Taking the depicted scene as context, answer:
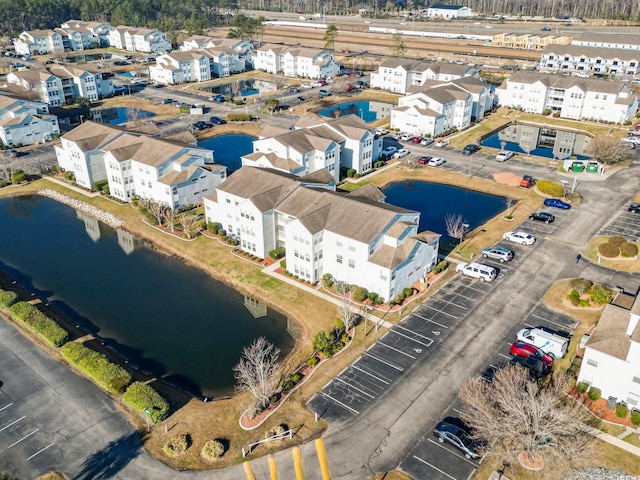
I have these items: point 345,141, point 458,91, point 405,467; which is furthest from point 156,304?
point 458,91

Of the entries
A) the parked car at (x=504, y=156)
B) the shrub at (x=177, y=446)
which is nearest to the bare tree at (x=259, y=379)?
the shrub at (x=177, y=446)

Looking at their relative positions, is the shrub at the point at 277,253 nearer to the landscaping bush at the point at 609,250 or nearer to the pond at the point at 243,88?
the landscaping bush at the point at 609,250

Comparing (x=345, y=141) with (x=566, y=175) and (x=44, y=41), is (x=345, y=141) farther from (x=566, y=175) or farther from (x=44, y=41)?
(x=44, y=41)

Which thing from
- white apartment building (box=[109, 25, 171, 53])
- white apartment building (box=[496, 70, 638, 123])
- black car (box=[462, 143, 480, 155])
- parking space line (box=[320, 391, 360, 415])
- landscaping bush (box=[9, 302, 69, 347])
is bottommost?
parking space line (box=[320, 391, 360, 415])

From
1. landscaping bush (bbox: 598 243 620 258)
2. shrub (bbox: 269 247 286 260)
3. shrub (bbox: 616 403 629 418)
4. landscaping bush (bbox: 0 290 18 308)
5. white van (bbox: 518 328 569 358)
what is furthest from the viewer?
shrub (bbox: 269 247 286 260)

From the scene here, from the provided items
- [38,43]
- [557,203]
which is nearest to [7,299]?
[557,203]

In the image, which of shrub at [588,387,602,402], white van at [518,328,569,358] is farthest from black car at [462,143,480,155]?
shrub at [588,387,602,402]

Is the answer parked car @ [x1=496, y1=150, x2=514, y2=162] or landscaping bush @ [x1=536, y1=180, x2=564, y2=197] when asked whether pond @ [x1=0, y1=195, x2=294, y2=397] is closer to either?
landscaping bush @ [x1=536, y1=180, x2=564, y2=197]
